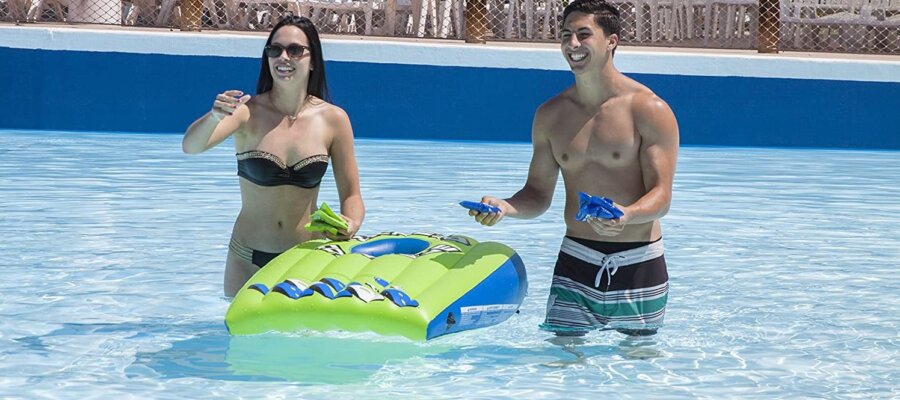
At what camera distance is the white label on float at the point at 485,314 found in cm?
402

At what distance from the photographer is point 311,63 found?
169 inches

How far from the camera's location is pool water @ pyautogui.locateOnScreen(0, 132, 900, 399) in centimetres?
403

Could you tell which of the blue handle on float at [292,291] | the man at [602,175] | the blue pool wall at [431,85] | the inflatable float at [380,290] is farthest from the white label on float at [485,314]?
the blue pool wall at [431,85]

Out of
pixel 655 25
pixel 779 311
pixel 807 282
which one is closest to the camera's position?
pixel 779 311

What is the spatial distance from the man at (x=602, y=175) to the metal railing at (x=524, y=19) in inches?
288

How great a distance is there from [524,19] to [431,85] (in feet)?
8.07

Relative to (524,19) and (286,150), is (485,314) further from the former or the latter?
(524,19)

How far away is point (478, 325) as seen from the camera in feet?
13.5

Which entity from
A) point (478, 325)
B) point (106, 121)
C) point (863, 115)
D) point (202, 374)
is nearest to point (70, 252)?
point (202, 374)

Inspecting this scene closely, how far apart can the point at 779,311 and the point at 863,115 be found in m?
6.64

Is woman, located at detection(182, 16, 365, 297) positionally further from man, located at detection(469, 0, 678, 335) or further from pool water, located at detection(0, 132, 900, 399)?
man, located at detection(469, 0, 678, 335)

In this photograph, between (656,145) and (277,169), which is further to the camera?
(277,169)

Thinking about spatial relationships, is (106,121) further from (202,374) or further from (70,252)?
(202,374)

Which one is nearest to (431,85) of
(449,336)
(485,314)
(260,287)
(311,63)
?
(449,336)
